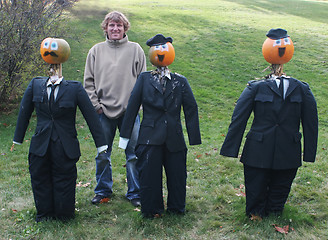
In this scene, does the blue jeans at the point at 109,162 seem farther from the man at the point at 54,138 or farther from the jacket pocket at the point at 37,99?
the jacket pocket at the point at 37,99

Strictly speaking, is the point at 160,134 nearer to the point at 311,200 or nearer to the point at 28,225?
the point at 28,225

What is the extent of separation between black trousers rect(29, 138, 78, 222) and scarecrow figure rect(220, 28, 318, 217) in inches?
71.1

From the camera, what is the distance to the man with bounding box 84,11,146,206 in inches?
173

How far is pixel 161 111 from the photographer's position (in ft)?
12.9

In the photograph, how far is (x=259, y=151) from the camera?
3.81 m

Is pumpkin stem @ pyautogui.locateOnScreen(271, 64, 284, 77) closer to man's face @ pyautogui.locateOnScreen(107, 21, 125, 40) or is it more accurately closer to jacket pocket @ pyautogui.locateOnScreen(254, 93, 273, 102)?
jacket pocket @ pyautogui.locateOnScreen(254, 93, 273, 102)

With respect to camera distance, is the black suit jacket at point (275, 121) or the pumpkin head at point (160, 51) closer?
the black suit jacket at point (275, 121)

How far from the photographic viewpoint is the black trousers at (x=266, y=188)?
12.8 ft

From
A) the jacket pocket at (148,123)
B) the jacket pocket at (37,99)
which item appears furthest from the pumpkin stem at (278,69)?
the jacket pocket at (37,99)

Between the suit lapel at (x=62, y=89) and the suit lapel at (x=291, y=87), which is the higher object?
the suit lapel at (x=291, y=87)

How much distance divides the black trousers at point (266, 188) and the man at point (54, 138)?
176 centimetres

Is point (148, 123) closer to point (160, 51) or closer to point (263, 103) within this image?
point (160, 51)

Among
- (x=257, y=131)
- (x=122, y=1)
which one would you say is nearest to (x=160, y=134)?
(x=257, y=131)

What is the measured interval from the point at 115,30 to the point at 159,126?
1.43 metres
